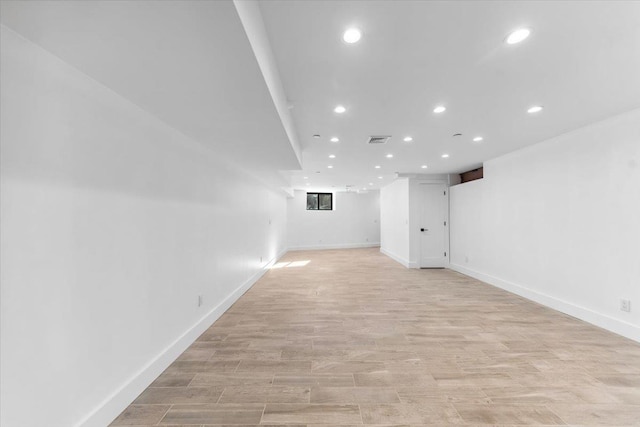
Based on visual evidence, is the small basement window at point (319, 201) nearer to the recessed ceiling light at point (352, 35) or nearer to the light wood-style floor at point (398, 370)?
the light wood-style floor at point (398, 370)

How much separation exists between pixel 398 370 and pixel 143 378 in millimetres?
2185

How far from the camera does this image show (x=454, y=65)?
210cm

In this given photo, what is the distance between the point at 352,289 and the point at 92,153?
178 inches

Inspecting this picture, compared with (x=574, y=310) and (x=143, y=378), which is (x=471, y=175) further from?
(x=143, y=378)

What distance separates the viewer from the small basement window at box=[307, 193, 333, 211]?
12.1 metres

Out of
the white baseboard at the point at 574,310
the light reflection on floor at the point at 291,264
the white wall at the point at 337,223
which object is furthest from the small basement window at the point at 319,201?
the white baseboard at the point at 574,310

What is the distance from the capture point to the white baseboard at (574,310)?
3.06 metres

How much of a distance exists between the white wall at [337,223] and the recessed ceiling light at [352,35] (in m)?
10.0

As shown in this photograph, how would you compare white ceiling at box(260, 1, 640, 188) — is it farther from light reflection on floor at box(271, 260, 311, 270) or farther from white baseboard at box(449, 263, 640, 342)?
light reflection on floor at box(271, 260, 311, 270)

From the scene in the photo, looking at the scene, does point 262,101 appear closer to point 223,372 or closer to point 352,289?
point 223,372

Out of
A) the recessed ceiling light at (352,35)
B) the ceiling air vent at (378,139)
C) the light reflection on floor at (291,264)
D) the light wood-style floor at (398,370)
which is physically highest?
the ceiling air vent at (378,139)

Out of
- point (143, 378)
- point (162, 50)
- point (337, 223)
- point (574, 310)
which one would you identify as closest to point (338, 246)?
point (337, 223)

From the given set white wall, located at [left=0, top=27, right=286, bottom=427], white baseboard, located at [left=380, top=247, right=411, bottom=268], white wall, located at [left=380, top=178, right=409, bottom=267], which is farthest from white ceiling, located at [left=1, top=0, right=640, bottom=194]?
white baseboard, located at [left=380, top=247, right=411, bottom=268]

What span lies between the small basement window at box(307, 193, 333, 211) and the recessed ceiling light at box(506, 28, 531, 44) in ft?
34.0
